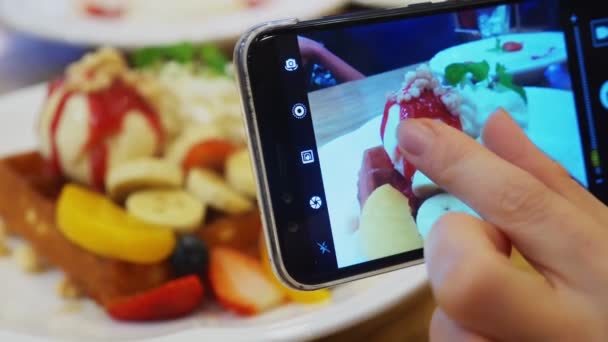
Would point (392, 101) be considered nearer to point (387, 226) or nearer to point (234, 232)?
point (387, 226)

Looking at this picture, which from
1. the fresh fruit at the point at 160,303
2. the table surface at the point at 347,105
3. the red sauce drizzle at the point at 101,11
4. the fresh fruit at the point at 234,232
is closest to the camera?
the table surface at the point at 347,105

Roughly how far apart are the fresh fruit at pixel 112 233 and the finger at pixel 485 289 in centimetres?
72

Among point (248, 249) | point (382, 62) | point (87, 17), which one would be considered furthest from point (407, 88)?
point (87, 17)

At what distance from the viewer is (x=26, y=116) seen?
5.09ft

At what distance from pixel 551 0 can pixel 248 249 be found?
2.38 feet

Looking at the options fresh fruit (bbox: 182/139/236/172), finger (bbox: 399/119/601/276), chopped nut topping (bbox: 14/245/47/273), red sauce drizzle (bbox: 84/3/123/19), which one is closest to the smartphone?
finger (bbox: 399/119/601/276)

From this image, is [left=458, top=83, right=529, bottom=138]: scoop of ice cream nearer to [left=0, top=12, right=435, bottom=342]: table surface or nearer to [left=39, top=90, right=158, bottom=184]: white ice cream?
[left=0, top=12, right=435, bottom=342]: table surface

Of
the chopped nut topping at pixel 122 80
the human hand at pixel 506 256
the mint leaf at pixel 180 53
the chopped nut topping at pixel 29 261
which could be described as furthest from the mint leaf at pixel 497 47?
the mint leaf at pixel 180 53

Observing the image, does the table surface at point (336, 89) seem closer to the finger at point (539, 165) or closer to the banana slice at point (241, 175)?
the finger at point (539, 165)

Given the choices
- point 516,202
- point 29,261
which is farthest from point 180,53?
point 516,202

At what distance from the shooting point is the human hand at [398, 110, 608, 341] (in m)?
0.46

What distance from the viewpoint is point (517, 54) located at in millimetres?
724

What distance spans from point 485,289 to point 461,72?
0.31 m

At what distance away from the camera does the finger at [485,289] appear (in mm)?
456
